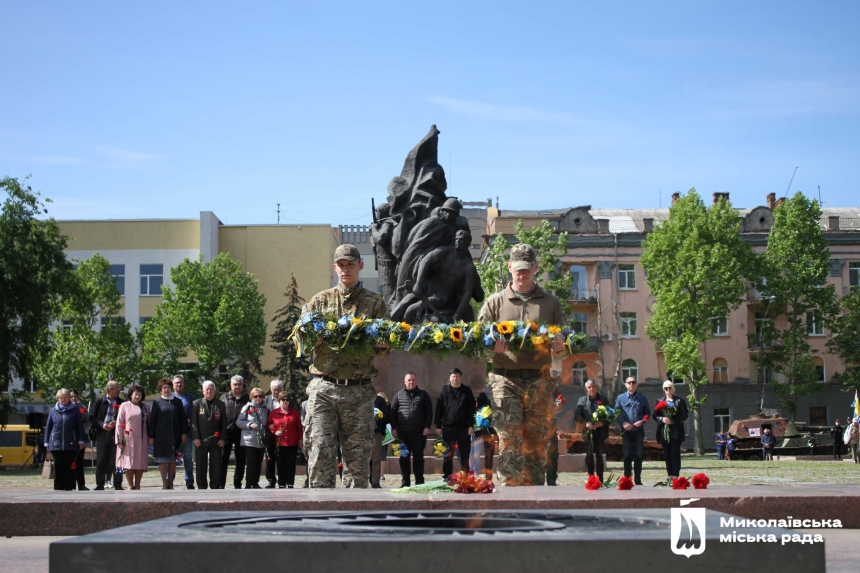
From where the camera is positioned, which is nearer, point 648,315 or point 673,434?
point 673,434

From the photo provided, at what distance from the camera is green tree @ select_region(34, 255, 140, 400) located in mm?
49312

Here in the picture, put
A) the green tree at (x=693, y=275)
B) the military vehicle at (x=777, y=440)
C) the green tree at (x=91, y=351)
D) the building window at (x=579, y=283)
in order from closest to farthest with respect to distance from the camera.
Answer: the military vehicle at (x=777, y=440), the green tree at (x=91, y=351), the green tree at (x=693, y=275), the building window at (x=579, y=283)

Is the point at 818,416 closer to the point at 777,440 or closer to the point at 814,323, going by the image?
the point at 814,323

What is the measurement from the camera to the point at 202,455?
15.0 meters

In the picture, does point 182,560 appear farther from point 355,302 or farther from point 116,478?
point 116,478

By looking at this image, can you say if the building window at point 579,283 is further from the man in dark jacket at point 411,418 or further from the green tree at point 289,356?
the man in dark jacket at point 411,418

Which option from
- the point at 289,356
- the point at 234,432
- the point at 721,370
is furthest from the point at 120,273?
the point at 234,432

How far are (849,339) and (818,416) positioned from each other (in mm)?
5816

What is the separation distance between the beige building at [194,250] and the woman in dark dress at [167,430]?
47057mm

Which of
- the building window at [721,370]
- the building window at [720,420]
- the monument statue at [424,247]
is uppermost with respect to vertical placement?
the monument statue at [424,247]

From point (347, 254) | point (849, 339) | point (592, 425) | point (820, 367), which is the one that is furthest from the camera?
point (820, 367)

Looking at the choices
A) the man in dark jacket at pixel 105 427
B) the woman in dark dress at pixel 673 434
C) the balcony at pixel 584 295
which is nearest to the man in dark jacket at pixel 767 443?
the woman in dark dress at pixel 673 434

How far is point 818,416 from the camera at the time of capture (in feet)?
195

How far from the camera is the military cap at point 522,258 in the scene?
9.06 metres
